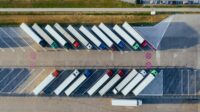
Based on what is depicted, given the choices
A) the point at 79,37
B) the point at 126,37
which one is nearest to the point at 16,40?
the point at 79,37

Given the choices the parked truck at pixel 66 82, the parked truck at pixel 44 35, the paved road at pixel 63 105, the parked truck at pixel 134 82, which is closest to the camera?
the parked truck at pixel 134 82

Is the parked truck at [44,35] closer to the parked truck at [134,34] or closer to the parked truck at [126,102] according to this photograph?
the parked truck at [134,34]

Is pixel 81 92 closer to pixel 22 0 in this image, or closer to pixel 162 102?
pixel 162 102

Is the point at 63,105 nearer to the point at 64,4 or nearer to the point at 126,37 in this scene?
the point at 126,37

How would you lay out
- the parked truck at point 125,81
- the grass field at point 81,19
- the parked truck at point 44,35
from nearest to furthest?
the parked truck at point 125,81, the parked truck at point 44,35, the grass field at point 81,19

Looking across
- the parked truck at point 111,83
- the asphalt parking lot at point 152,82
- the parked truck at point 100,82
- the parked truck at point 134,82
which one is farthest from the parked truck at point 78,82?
the parked truck at point 134,82

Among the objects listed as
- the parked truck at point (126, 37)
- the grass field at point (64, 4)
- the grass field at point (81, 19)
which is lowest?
the parked truck at point (126, 37)

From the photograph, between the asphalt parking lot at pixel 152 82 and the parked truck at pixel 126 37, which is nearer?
the parked truck at pixel 126 37
